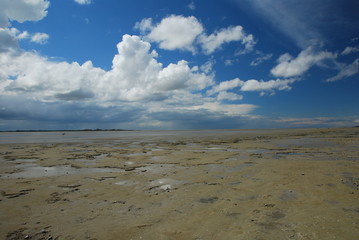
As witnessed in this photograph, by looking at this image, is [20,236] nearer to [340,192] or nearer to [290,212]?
[290,212]

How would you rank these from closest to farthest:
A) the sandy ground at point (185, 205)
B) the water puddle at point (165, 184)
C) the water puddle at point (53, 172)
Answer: the sandy ground at point (185, 205) → the water puddle at point (165, 184) → the water puddle at point (53, 172)

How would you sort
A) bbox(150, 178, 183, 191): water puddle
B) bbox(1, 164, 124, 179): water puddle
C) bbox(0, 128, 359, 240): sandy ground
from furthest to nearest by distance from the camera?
bbox(1, 164, 124, 179): water puddle
bbox(150, 178, 183, 191): water puddle
bbox(0, 128, 359, 240): sandy ground

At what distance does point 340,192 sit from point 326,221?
3.01 meters

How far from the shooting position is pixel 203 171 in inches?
463

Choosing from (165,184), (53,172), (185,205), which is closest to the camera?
(185,205)

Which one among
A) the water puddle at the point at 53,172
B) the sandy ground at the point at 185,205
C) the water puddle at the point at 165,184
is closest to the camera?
the sandy ground at the point at 185,205

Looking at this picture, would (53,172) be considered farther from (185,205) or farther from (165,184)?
(185,205)

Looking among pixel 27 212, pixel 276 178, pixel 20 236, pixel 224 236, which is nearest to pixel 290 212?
pixel 224 236

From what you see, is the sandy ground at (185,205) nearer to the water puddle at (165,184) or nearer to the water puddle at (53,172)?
the water puddle at (165,184)

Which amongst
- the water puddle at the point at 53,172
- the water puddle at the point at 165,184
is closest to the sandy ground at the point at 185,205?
the water puddle at the point at 165,184

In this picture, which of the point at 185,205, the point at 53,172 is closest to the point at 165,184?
the point at 185,205

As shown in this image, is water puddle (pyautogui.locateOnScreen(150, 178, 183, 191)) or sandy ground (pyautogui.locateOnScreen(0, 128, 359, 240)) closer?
sandy ground (pyautogui.locateOnScreen(0, 128, 359, 240))

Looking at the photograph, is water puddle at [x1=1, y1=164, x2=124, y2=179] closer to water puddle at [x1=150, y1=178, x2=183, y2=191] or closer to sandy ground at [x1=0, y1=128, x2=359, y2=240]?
sandy ground at [x1=0, y1=128, x2=359, y2=240]

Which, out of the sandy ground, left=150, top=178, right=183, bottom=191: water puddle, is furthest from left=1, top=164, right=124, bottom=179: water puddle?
left=150, top=178, right=183, bottom=191: water puddle
